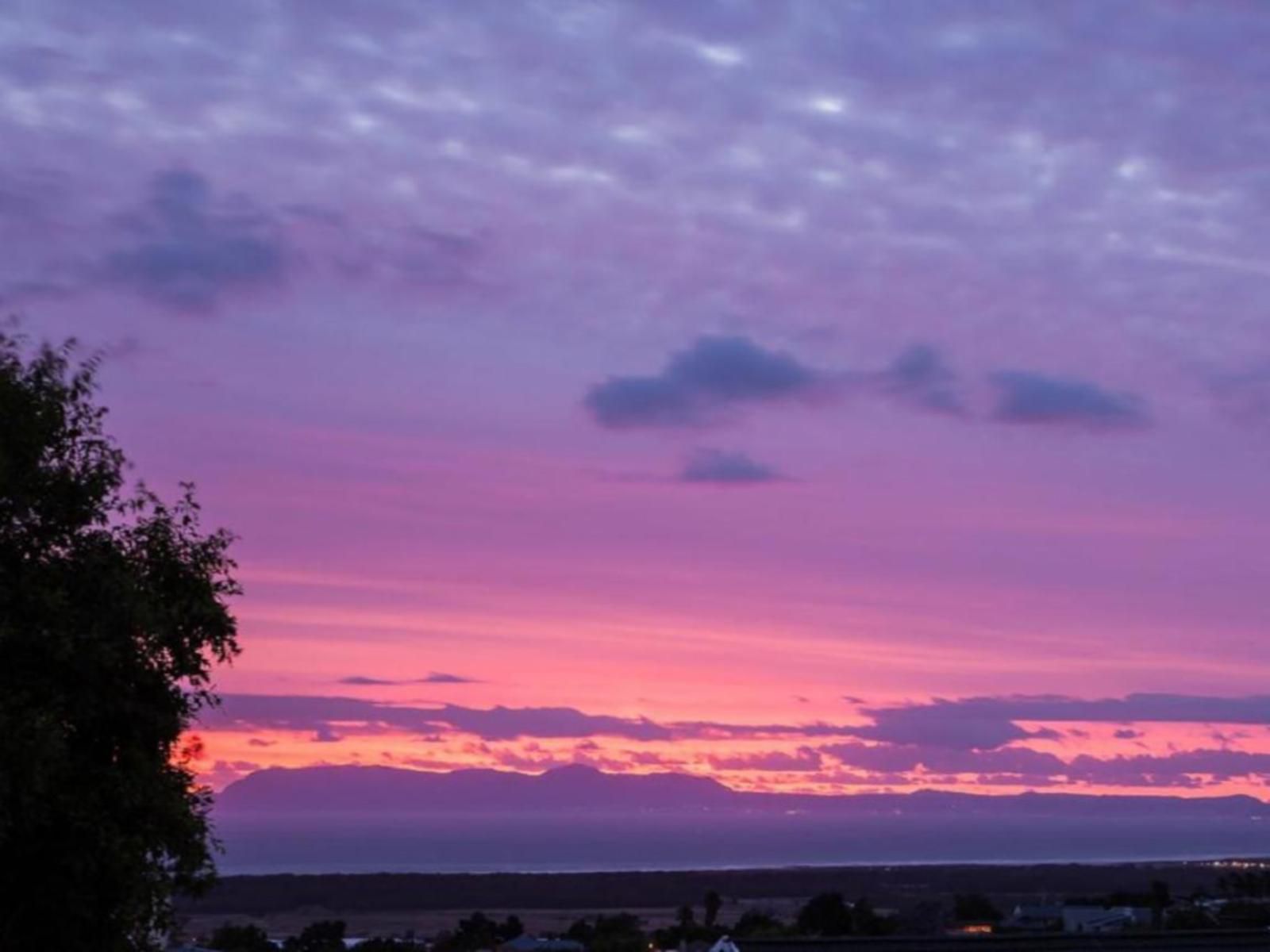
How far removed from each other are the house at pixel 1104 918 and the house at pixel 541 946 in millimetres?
13928

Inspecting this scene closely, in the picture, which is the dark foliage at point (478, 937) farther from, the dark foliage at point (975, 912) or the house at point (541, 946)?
the dark foliage at point (975, 912)

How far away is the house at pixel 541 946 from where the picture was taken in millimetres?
50200

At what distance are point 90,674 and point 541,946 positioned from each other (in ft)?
126

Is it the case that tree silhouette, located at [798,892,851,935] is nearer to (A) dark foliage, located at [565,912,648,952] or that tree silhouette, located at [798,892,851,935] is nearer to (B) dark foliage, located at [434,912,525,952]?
(A) dark foliage, located at [565,912,648,952]

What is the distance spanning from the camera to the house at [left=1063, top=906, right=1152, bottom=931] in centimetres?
5209

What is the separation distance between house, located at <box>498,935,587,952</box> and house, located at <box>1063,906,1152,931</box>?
45.7ft

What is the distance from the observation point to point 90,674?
50.3 ft

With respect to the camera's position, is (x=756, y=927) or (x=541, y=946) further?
(x=756, y=927)

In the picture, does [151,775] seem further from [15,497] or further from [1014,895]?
[1014,895]

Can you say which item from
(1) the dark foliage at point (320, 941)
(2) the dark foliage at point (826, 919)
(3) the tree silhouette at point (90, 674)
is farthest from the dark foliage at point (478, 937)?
(3) the tree silhouette at point (90, 674)

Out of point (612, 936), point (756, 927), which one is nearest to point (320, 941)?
point (612, 936)

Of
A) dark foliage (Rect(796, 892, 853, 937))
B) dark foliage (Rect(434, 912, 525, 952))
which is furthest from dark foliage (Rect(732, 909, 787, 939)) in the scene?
dark foliage (Rect(434, 912, 525, 952))

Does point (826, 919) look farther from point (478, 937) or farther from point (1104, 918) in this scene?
point (478, 937)

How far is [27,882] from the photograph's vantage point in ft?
51.2
